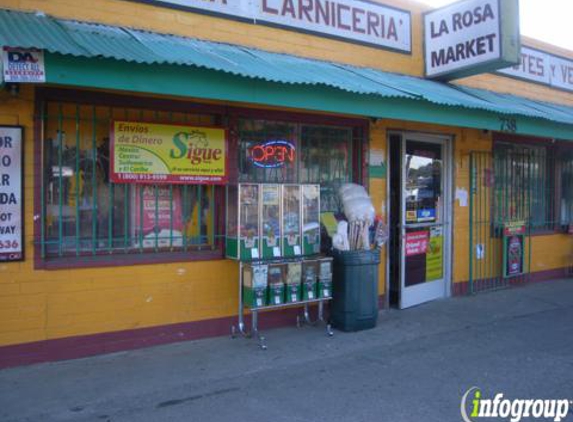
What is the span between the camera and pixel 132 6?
5797 millimetres

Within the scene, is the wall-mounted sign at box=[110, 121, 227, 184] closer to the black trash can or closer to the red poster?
the black trash can

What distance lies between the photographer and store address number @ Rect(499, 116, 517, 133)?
7723 mm

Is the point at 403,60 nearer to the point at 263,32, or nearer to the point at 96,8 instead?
the point at 263,32

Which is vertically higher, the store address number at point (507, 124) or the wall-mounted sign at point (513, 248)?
the store address number at point (507, 124)

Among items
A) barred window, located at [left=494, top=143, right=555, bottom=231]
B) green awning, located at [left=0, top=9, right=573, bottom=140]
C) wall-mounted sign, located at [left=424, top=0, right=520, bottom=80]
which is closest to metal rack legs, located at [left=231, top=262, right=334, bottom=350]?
green awning, located at [left=0, top=9, right=573, bottom=140]

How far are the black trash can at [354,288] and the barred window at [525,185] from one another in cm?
394

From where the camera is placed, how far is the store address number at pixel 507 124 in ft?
25.3

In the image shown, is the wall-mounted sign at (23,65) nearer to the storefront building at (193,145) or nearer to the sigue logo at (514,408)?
the storefront building at (193,145)

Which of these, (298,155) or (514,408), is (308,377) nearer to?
(514,408)

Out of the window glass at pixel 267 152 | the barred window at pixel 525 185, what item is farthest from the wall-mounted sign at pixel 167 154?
the barred window at pixel 525 185

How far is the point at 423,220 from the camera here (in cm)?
852

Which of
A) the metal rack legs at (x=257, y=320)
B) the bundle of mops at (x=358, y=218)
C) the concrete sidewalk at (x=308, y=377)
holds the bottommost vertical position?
the concrete sidewalk at (x=308, y=377)

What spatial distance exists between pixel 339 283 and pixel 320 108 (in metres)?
2.14

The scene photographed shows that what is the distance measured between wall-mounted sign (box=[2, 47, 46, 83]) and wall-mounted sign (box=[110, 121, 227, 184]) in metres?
1.30
